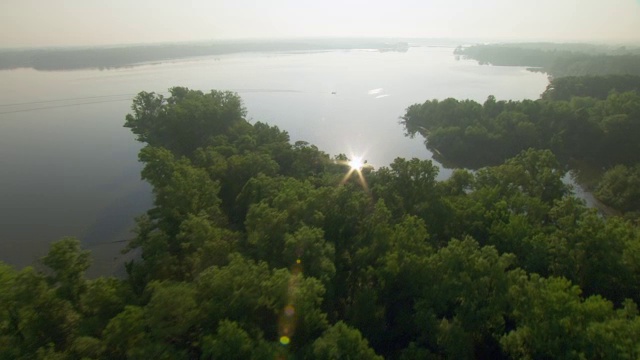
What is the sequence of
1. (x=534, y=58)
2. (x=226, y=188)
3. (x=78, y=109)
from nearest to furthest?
(x=226, y=188) → (x=78, y=109) → (x=534, y=58)

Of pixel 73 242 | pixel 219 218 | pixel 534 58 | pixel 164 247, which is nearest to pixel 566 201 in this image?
pixel 219 218

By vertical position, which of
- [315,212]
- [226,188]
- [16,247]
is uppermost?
[315,212]

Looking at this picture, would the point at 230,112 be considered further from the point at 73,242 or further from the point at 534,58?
the point at 534,58

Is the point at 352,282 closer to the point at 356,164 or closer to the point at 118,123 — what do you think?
the point at 356,164

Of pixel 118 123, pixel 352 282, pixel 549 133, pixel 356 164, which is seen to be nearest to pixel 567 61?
pixel 549 133

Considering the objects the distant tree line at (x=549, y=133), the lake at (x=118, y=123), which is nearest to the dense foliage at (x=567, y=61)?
the lake at (x=118, y=123)

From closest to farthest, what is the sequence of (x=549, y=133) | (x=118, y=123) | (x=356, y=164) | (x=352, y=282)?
(x=352, y=282), (x=356, y=164), (x=549, y=133), (x=118, y=123)
